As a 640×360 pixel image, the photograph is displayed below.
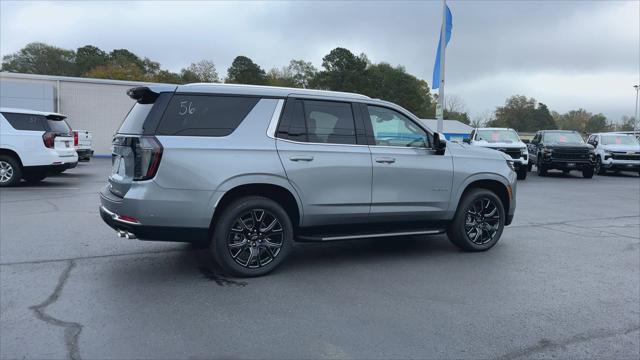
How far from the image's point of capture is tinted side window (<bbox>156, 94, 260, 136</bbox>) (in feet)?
15.7

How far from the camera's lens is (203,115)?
489cm

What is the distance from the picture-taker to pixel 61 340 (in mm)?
3543

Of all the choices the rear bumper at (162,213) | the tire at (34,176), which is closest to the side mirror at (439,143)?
the rear bumper at (162,213)

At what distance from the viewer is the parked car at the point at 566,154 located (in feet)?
62.8

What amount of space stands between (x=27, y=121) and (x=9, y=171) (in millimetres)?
1340

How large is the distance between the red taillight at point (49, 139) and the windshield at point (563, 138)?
18.0 m

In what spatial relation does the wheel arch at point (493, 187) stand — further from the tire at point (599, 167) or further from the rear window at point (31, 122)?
the tire at point (599, 167)

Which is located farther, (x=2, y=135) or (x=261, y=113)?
(x=2, y=135)

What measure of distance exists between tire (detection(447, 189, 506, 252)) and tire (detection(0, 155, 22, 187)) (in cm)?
1095

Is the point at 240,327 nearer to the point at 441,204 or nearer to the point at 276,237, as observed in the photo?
the point at 276,237

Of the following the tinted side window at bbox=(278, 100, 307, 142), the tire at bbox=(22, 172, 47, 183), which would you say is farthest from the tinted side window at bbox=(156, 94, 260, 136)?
the tire at bbox=(22, 172, 47, 183)

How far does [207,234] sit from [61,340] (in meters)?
1.64

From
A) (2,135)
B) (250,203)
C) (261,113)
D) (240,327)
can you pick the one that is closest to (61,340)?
(240,327)

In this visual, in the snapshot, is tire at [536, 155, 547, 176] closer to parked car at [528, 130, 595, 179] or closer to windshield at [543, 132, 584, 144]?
parked car at [528, 130, 595, 179]
